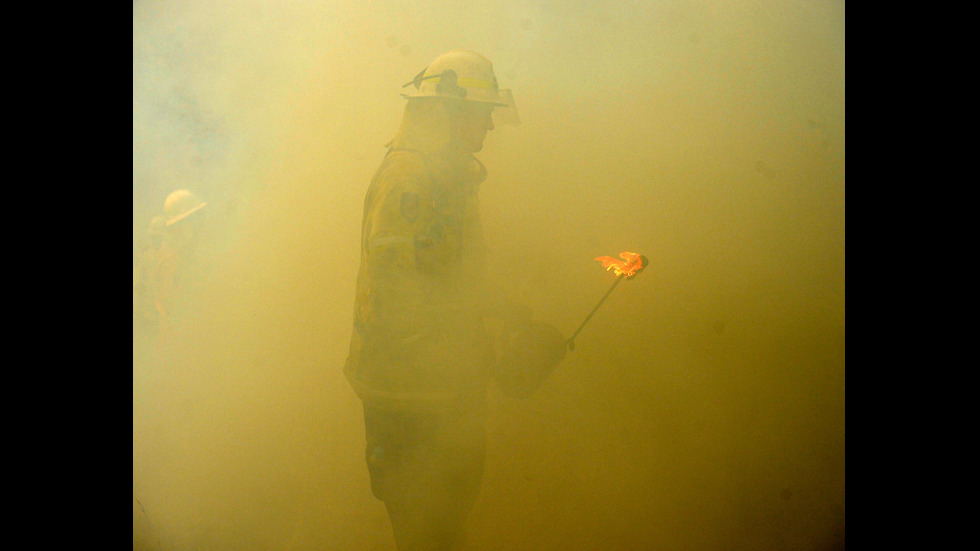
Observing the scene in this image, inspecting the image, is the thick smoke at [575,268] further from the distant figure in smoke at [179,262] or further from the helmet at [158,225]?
the helmet at [158,225]

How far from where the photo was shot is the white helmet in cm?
165

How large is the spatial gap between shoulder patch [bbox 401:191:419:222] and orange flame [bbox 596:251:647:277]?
0.61 meters

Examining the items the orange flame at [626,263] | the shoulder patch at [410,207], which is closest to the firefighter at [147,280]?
the shoulder patch at [410,207]

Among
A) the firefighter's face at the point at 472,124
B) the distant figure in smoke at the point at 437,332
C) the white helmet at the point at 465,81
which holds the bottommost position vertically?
the distant figure in smoke at the point at 437,332

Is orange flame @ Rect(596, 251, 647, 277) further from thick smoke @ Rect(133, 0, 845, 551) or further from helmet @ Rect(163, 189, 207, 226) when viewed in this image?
helmet @ Rect(163, 189, 207, 226)

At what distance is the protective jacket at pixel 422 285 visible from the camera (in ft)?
5.28

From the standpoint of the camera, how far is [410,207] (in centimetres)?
161

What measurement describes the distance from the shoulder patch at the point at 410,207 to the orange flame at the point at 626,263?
61cm

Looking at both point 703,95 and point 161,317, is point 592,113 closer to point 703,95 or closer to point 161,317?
point 703,95

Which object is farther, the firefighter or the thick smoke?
the firefighter

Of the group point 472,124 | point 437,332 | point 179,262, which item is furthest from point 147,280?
point 472,124

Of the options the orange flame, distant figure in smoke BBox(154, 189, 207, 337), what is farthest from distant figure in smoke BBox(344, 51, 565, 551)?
distant figure in smoke BBox(154, 189, 207, 337)

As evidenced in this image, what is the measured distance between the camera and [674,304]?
5.52ft

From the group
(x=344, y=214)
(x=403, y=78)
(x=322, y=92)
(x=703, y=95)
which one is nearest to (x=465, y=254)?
(x=344, y=214)
